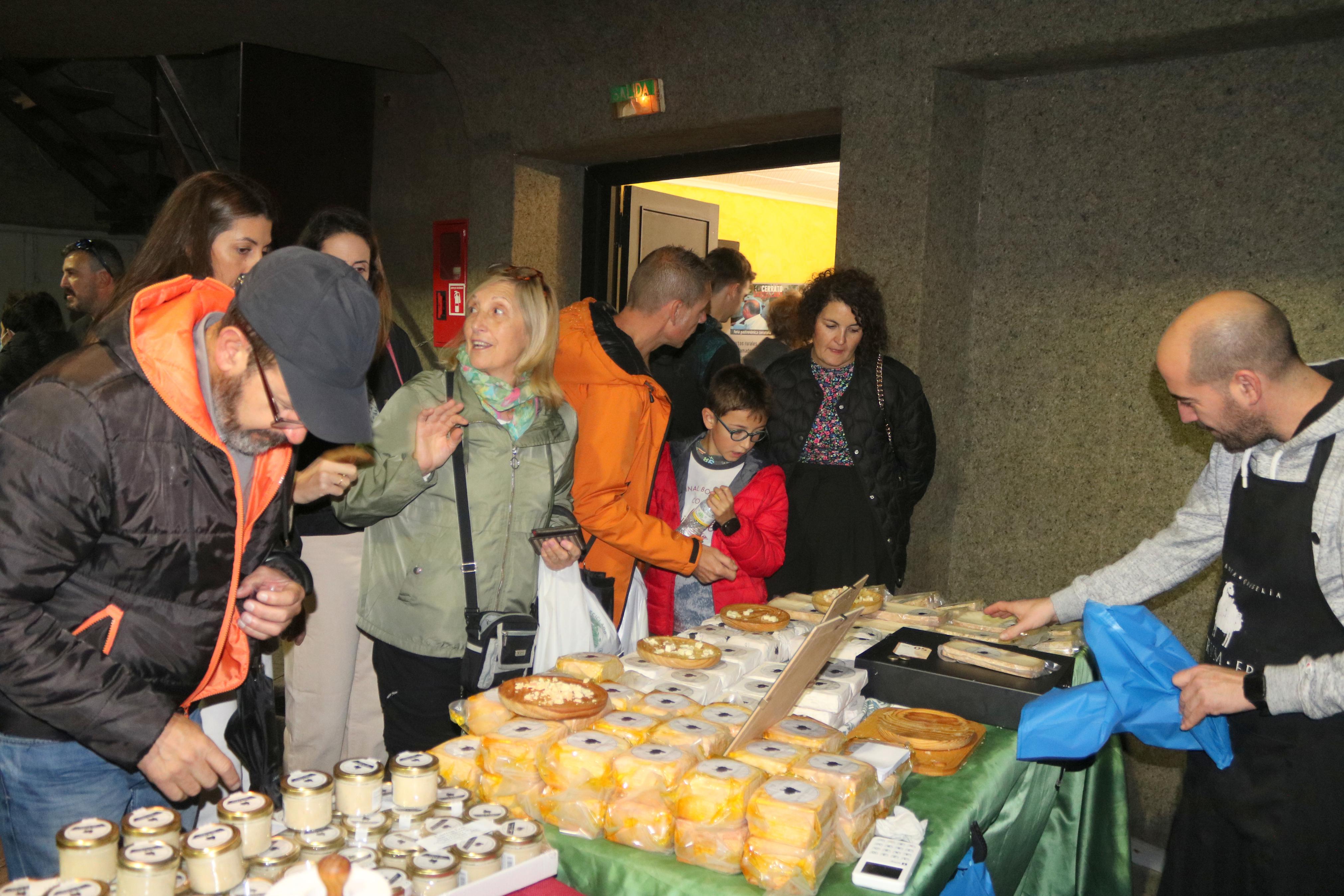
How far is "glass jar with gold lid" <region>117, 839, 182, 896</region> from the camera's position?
113cm

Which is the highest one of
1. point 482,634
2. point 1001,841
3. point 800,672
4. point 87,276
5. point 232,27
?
point 232,27

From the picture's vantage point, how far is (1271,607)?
1.96 m

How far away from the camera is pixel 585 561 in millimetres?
2898

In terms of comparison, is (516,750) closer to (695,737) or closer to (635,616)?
(695,737)

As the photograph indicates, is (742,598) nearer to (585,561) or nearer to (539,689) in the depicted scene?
(585,561)

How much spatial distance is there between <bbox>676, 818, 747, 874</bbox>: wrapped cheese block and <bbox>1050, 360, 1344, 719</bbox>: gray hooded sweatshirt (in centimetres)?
112

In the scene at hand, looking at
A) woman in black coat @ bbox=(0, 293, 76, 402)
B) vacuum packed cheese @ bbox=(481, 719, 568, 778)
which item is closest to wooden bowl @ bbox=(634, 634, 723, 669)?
vacuum packed cheese @ bbox=(481, 719, 568, 778)

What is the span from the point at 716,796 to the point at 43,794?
1.02 metres

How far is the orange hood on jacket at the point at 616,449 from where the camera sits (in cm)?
275

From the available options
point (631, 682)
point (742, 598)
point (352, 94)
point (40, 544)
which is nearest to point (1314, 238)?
point (742, 598)

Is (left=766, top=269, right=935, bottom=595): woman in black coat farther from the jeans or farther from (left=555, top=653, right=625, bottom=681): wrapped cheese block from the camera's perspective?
the jeans

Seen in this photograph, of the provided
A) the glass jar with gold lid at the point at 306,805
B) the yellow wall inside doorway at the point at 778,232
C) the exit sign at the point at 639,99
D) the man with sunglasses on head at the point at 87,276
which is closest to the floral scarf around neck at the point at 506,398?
the glass jar with gold lid at the point at 306,805

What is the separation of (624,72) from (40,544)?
4164 mm

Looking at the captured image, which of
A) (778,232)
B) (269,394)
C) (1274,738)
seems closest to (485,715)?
(269,394)
